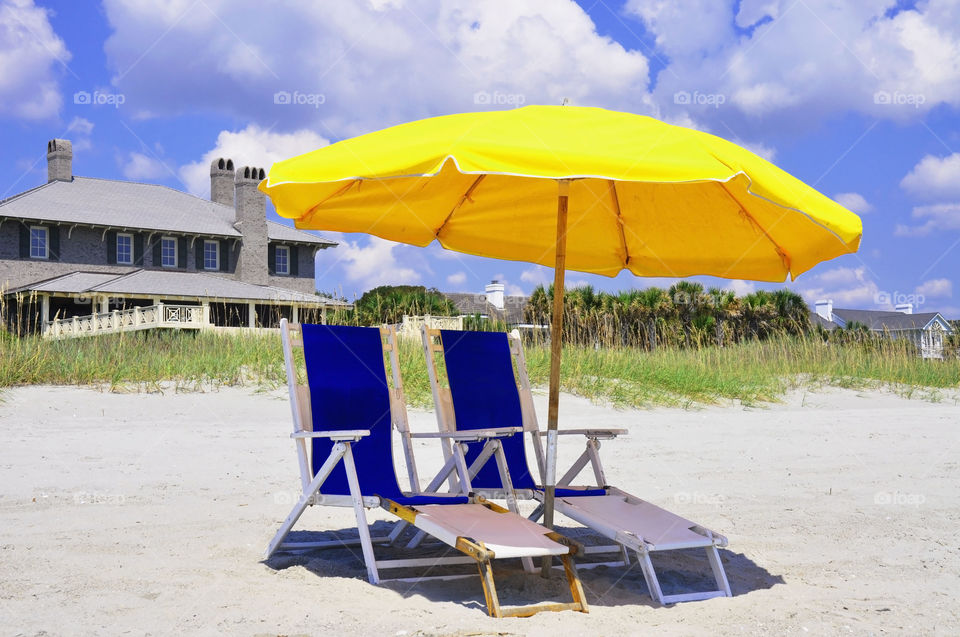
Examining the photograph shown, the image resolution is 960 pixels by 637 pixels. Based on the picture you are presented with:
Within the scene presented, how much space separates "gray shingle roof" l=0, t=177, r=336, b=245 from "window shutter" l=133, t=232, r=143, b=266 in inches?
23.8

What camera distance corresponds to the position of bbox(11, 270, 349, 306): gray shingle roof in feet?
97.6

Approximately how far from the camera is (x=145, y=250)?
33281 mm

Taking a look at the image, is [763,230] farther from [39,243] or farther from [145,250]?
[39,243]

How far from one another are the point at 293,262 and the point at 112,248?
733 cm

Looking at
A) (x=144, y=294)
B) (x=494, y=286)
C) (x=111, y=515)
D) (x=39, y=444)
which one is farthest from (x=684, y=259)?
(x=494, y=286)

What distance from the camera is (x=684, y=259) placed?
205 inches

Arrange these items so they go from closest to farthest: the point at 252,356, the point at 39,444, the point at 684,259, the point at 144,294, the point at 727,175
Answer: the point at 727,175 → the point at 684,259 → the point at 39,444 → the point at 252,356 → the point at 144,294

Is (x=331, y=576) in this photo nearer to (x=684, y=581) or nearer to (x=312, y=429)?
(x=312, y=429)

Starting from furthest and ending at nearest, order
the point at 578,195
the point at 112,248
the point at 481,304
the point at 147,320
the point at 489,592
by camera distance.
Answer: the point at 481,304, the point at 112,248, the point at 147,320, the point at 578,195, the point at 489,592

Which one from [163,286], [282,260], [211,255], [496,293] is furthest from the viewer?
[496,293]

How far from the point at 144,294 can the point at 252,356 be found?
20.6m

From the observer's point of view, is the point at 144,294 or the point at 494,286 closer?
the point at 144,294

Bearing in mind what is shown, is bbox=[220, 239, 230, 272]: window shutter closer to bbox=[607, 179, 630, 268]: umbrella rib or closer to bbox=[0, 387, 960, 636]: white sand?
bbox=[0, 387, 960, 636]: white sand

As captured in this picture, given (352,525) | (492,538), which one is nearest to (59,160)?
(352,525)
